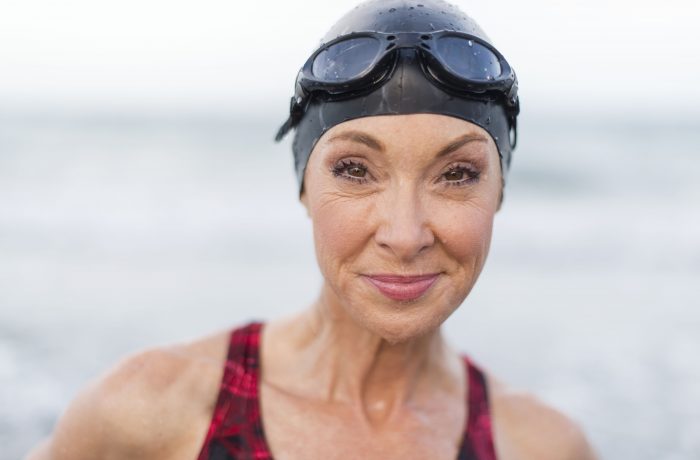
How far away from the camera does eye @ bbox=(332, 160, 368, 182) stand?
3.26m

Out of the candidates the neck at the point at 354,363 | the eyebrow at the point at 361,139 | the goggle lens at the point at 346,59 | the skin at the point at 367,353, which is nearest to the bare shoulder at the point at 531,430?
the skin at the point at 367,353

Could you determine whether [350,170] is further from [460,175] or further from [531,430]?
A: [531,430]

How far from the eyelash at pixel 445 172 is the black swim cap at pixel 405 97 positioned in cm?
16

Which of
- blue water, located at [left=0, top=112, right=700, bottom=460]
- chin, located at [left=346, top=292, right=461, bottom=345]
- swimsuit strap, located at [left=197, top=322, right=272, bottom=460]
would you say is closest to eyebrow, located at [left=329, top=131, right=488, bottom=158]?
chin, located at [left=346, top=292, right=461, bottom=345]

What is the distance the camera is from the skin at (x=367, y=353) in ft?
10.5

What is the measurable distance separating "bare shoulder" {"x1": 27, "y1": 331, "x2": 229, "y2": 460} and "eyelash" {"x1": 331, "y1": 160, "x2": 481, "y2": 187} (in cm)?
105

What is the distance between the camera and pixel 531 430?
13.4 ft

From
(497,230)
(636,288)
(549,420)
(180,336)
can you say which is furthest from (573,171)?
(549,420)

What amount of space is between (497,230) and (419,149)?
12.0 metres

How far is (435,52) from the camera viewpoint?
3.26 m

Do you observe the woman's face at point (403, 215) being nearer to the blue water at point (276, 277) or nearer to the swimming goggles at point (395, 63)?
the swimming goggles at point (395, 63)

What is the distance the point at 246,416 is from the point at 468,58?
65.8 inches

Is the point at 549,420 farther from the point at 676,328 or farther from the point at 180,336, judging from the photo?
the point at 676,328

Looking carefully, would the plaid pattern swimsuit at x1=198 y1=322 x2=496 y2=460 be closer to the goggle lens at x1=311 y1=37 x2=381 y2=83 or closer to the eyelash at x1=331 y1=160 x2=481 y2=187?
the eyelash at x1=331 y1=160 x2=481 y2=187
